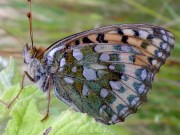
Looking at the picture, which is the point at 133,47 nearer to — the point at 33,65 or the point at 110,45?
the point at 110,45

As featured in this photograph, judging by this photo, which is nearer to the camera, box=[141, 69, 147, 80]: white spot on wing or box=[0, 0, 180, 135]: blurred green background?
box=[141, 69, 147, 80]: white spot on wing

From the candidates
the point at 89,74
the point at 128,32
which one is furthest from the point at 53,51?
the point at 128,32

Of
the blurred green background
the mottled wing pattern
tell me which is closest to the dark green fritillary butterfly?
the mottled wing pattern

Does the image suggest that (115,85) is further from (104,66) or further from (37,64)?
(37,64)

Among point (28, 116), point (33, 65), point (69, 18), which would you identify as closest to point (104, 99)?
point (33, 65)

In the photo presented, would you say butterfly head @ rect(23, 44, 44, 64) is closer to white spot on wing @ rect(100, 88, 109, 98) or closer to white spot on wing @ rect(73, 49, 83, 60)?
white spot on wing @ rect(73, 49, 83, 60)

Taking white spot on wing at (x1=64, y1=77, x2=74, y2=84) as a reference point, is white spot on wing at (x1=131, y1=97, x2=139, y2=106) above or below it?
below

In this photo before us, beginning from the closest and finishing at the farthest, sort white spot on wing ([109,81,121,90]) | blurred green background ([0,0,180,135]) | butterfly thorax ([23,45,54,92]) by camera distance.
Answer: butterfly thorax ([23,45,54,92])
white spot on wing ([109,81,121,90])
blurred green background ([0,0,180,135])

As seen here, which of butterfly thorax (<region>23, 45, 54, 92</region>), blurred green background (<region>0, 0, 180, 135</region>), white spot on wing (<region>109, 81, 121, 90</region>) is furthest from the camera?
blurred green background (<region>0, 0, 180, 135</region>)

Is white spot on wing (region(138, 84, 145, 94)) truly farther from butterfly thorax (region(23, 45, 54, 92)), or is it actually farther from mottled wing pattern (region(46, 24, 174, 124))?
butterfly thorax (region(23, 45, 54, 92))

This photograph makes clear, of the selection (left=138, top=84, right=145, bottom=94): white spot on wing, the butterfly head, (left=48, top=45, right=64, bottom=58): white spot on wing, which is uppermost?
(left=48, top=45, right=64, bottom=58): white spot on wing
